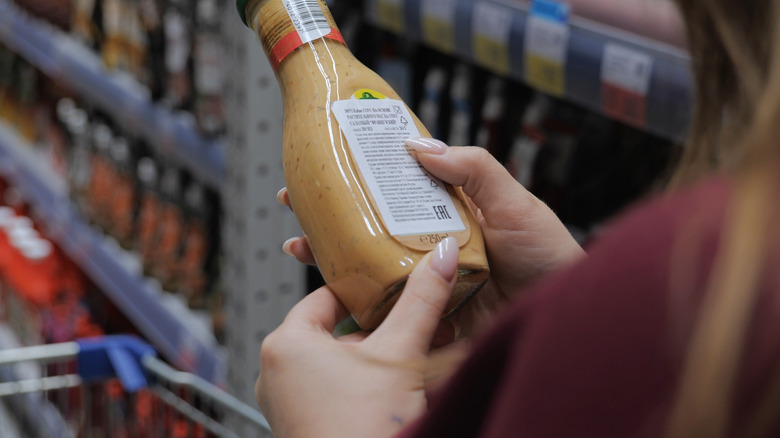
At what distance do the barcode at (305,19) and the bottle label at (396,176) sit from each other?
69 millimetres

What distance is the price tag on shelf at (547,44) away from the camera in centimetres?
104

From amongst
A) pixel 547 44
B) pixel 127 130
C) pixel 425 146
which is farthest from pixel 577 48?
pixel 127 130

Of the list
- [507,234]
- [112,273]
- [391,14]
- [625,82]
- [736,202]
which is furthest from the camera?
[112,273]

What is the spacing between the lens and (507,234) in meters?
0.78

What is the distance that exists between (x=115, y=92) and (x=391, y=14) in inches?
43.3

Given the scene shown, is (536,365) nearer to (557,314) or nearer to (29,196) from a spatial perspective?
(557,314)

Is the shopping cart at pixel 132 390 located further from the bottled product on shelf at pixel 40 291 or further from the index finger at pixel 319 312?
the bottled product on shelf at pixel 40 291

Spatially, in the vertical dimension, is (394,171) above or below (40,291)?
above

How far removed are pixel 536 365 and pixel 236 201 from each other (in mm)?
1175

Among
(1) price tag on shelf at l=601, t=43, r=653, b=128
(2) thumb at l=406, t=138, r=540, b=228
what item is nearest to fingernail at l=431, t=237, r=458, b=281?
(2) thumb at l=406, t=138, r=540, b=228

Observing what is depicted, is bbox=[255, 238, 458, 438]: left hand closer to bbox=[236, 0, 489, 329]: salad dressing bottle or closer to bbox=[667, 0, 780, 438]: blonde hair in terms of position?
bbox=[236, 0, 489, 329]: salad dressing bottle

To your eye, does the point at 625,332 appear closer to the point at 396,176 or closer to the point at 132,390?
the point at 396,176

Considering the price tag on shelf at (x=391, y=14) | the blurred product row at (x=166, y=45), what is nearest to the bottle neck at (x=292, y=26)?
the price tag on shelf at (x=391, y=14)

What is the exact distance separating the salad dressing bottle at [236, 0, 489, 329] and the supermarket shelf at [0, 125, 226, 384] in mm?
1042
